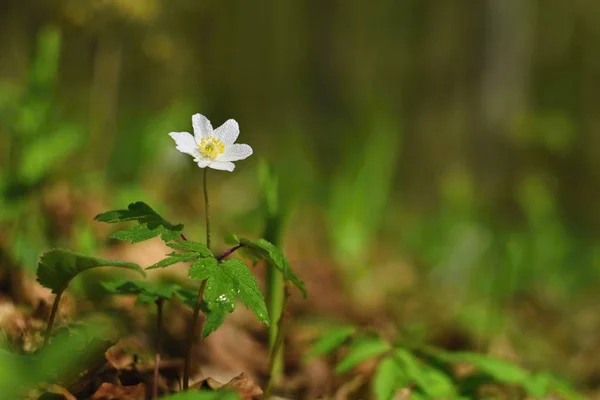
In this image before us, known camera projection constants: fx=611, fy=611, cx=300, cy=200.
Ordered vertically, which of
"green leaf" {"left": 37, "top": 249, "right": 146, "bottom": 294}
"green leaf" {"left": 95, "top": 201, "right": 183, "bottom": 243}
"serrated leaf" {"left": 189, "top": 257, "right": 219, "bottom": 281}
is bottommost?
"green leaf" {"left": 37, "top": 249, "right": 146, "bottom": 294}

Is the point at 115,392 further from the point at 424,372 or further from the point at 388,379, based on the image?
the point at 424,372

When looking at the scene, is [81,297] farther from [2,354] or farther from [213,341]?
[2,354]

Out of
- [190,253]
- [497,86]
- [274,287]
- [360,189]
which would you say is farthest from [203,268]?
[497,86]

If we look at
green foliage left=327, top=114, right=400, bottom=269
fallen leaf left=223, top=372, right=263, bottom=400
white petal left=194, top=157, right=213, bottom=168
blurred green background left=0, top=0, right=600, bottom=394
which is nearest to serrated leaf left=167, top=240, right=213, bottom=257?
white petal left=194, top=157, right=213, bottom=168

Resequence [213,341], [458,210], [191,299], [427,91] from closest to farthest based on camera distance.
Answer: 1. [191,299]
2. [213,341]
3. [458,210]
4. [427,91]

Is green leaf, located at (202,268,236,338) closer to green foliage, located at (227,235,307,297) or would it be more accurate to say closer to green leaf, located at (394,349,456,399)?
green foliage, located at (227,235,307,297)

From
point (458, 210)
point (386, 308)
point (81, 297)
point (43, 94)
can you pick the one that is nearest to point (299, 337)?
point (81, 297)
